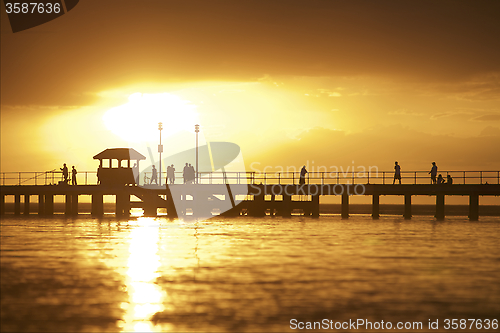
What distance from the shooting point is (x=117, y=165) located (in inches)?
2010

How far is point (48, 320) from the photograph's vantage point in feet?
34.0

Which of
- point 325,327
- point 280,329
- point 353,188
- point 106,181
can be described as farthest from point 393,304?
point 106,181

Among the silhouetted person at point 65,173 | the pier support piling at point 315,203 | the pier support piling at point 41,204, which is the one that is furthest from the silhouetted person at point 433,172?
the pier support piling at point 41,204

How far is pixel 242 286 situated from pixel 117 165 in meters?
39.1

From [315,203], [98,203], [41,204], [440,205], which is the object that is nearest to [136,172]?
[98,203]

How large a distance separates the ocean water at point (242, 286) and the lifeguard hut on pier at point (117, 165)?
88.5 feet

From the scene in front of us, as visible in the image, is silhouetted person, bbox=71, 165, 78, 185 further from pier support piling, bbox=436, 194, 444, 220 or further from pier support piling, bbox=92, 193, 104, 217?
pier support piling, bbox=436, 194, 444, 220

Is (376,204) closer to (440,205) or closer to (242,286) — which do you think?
(440,205)

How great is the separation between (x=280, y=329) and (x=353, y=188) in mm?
39817

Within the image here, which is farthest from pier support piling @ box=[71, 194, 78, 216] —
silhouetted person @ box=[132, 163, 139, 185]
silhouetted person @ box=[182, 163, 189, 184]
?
silhouetted person @ box=[182, 163, 189, 184]

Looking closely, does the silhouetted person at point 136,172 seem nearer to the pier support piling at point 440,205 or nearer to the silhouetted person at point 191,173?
the silhouetted person at point 191,173

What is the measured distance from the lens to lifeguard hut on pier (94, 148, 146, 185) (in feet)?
166

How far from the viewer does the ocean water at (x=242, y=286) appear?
34.7 feet

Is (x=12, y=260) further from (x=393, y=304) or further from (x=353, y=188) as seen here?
(x=353, y=188)
